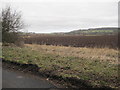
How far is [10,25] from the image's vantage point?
2256 cm

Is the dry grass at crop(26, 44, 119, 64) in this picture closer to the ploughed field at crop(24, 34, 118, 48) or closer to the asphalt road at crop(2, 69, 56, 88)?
the ploughed field at crop(24, 34, 118, 48)

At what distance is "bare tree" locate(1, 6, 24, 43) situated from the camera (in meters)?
22.1

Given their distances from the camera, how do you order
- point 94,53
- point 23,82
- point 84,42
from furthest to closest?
point 84,42
point 94,53
point 23,82

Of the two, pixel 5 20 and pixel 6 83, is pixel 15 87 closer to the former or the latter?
pixel 6 83

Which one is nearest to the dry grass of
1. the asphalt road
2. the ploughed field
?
the ploughed field

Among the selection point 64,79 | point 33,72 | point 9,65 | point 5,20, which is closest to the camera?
point 64,79

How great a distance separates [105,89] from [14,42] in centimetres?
1895

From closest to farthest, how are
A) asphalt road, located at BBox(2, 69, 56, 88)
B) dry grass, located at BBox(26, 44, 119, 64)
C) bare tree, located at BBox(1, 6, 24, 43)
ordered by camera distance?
asphalt road, located at BBox(2, 69, 56, 88), dry grass, located at BBox(26, 44, 119, 64), bare tree, located at BBox(1, 6, 24, 43)

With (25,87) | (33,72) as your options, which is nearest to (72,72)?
(33,72)

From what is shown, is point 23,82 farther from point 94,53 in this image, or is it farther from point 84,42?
point 84,42

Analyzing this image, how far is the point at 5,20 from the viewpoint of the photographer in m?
22.4

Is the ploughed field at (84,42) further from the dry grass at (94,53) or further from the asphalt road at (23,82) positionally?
the asphalt road at (23,82)

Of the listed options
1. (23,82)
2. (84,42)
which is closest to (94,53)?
(23,82)

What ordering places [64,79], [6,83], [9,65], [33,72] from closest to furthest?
[6,83], [64,79], [33,72], [9,65]
